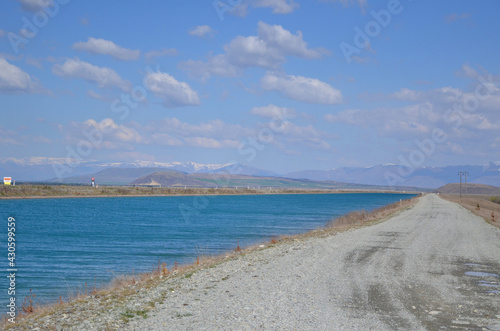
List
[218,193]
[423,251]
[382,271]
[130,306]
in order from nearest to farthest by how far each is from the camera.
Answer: [130,306] < [382,271] < [423,251] < [218,193]

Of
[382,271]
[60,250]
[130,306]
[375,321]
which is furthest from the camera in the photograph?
[60,250]

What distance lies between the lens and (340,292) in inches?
555

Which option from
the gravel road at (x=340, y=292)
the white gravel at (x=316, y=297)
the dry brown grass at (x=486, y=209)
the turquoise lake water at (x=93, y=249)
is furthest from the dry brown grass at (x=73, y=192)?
the white gravel at (x=316, y=297)

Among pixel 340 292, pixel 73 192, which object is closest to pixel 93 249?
pixel 340 292

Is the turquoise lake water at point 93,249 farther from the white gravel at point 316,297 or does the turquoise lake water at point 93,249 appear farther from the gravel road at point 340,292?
the gravel road at point 340,292

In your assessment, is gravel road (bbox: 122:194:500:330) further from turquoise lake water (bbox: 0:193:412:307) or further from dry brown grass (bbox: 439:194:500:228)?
dry brown grass (bbox: 439:194:500:228)

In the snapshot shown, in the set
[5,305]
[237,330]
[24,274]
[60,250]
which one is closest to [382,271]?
[237,330]

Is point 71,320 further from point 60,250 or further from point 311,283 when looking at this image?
point 60,250

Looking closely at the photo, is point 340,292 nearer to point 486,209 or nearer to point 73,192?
point 486,209

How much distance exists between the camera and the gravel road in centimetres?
1114

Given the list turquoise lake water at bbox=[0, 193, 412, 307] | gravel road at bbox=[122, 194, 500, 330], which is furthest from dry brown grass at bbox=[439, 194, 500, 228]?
gravel road at bbox=[122, 194, 500, 330]

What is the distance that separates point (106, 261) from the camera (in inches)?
984

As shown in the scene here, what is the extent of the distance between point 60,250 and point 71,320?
1916 centimetres

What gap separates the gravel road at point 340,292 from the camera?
1114 centimetres
